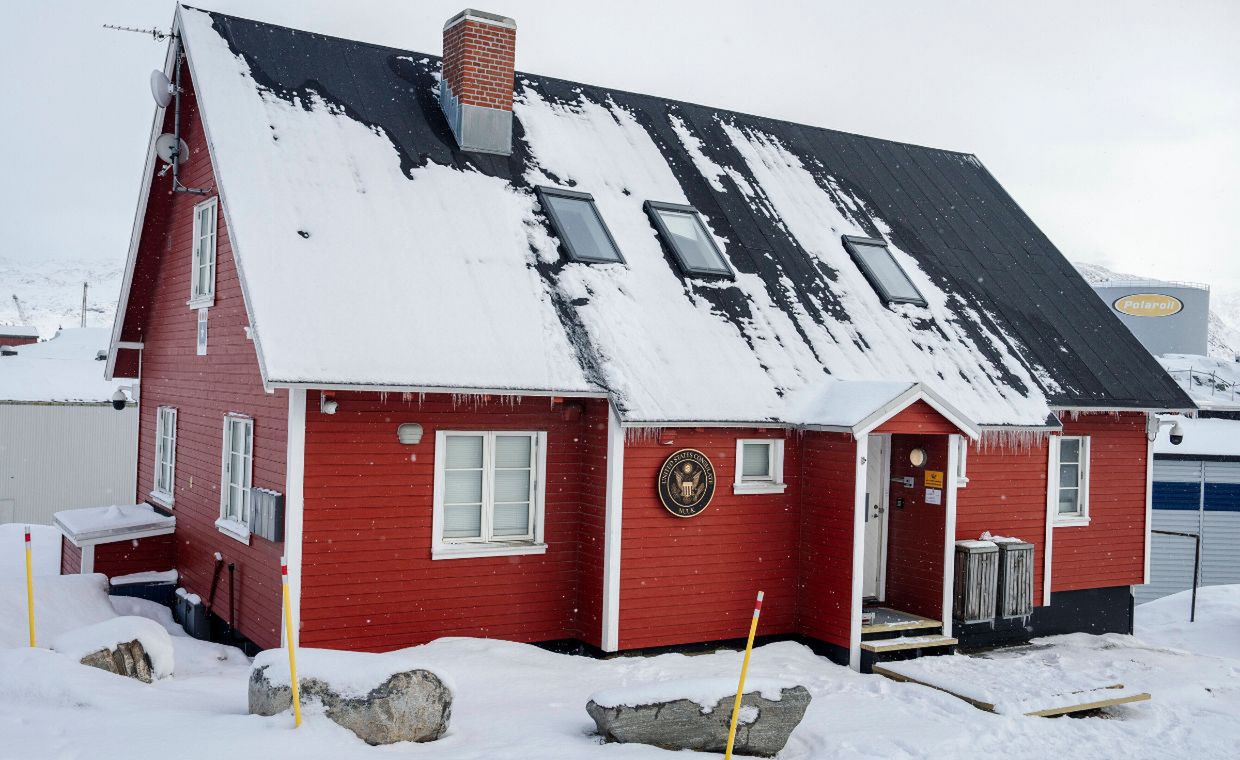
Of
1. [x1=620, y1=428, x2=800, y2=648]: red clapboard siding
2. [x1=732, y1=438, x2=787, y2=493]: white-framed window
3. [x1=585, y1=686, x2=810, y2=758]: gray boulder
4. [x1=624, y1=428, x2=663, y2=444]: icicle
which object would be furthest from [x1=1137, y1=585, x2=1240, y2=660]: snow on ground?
[x1=585, y1=686, x2=810, y2=758]: gray boulder

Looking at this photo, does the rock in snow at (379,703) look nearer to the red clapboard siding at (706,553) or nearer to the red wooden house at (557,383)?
the red wooden house at (557,383)

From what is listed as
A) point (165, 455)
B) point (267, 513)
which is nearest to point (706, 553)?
point (267, 513)

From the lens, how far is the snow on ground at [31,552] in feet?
52.5

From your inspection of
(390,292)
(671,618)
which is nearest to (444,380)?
(390,292)

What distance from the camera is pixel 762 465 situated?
12711 millimetres

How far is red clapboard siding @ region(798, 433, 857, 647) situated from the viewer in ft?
39.7

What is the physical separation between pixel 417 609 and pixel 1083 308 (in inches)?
485

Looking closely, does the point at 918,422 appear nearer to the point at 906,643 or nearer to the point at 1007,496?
the point at 906,643

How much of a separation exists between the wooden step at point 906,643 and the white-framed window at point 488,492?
12.9ft

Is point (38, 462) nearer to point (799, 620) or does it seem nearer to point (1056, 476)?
point (799, 620)

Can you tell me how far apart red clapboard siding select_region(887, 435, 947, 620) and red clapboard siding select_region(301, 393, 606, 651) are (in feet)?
14.4

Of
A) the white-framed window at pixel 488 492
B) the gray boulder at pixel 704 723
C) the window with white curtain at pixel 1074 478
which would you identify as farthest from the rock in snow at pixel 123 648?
the window with white curtain at pixel 1074 478

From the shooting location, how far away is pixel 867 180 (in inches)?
714

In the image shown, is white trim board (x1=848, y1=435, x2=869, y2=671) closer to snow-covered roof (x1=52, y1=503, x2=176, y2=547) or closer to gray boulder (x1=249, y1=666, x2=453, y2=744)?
gray boulder (x1=249, y1=666, x2=453, y2=744)
